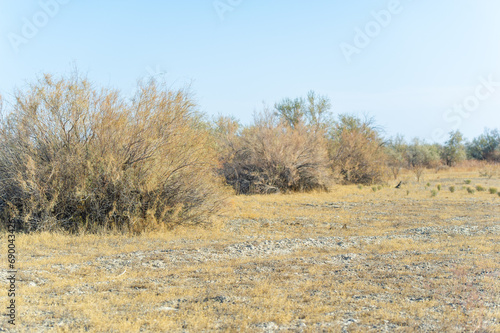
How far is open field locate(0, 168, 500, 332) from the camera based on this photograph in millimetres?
5117

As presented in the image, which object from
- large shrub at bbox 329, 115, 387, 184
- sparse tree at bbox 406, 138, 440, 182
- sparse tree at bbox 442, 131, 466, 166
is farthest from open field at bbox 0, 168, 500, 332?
sparse tree at bbox 442, 131, 466, 166

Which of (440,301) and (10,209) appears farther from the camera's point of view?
(10,209)

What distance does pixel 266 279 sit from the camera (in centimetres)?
713

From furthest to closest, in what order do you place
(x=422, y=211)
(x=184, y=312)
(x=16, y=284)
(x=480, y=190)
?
(x=480, y=190) < (x=422, y=211) < (x=16, y=284) < (x=184, y=312)

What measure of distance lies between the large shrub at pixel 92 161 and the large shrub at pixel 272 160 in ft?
40.7

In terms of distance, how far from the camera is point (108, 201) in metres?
11.9

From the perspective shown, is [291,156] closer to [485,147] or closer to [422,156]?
[422,156]

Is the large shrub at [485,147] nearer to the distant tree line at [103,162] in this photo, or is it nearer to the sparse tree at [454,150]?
the sparse tree at [454,150]

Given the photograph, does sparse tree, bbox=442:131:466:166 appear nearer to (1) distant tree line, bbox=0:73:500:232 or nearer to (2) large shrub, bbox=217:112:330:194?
(2) large shrub, bbox=217:112:330:194

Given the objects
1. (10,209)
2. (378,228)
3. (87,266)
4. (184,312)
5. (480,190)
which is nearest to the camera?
(184,312)

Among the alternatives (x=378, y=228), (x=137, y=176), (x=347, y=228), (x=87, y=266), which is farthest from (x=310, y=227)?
(x=87, y=266)

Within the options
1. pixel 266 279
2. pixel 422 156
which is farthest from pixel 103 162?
pixel 422 156

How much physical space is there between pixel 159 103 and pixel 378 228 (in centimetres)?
772

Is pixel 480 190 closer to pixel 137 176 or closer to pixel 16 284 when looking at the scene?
pixel 137 176
